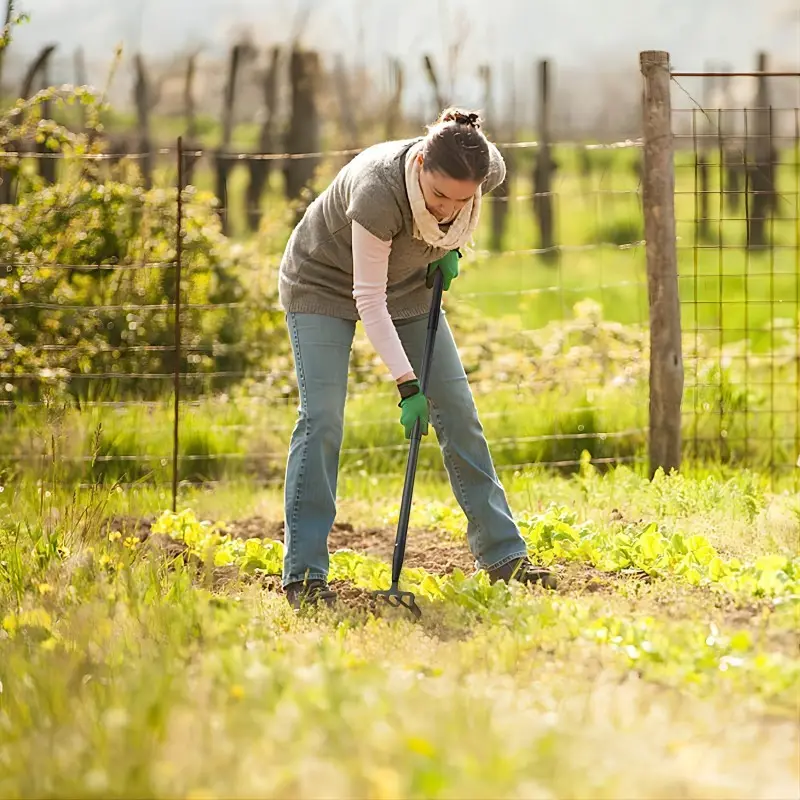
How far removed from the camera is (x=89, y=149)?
642cm

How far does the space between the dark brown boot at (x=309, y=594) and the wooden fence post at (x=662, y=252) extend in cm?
233

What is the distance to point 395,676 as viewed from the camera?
9.88ft

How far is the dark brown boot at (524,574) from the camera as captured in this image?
4.04m

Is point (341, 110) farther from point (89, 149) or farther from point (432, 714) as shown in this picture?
point (432, 714)

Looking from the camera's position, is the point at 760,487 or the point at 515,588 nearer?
the point at 515,588

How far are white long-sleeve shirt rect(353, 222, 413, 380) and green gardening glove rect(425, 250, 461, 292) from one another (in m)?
0.27

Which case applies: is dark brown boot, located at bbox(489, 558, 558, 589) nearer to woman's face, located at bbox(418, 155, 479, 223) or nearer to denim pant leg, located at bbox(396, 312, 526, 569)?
denim pant leg, located at bbox(396, 312, 526, 569)

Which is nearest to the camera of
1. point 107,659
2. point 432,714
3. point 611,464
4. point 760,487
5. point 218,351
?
point 432,714

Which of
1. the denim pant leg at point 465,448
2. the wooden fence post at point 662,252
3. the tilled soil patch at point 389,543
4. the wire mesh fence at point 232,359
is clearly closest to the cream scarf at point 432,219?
the denim pant leg at point 465,448

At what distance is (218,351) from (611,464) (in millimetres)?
2303

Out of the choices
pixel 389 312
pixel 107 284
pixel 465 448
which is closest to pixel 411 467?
pixel 465 448

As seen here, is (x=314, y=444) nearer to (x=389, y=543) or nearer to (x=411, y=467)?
(x=411, y=467)

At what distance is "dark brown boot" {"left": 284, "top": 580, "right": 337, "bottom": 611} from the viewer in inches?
151

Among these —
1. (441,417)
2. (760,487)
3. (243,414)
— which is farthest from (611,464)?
(441,417)
